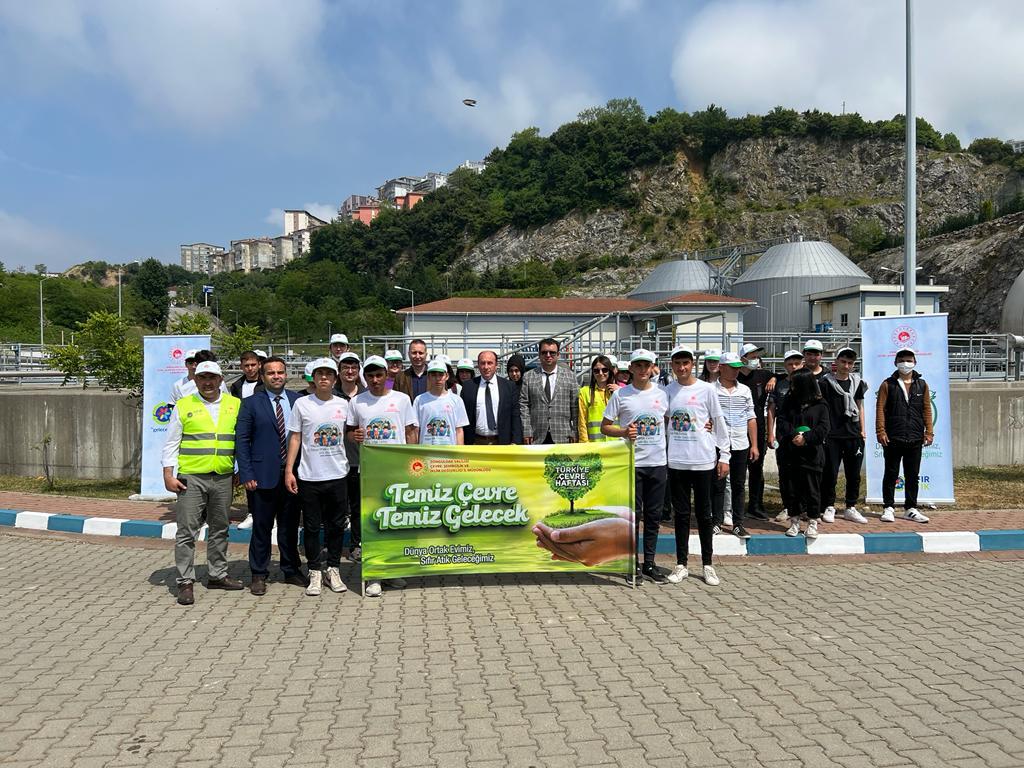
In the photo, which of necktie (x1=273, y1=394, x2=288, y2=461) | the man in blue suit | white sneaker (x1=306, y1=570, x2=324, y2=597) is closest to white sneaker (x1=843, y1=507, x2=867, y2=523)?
white sneaker (x1=306, y1=570, x2=324, y2=597)

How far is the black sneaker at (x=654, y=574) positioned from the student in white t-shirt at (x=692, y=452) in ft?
0.21

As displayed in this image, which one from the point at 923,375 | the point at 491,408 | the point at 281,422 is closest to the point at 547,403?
the point at 491,408

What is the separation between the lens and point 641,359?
20.9 ft

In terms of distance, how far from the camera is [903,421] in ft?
27.3

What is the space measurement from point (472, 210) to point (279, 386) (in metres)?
111

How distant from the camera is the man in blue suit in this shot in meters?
6.19

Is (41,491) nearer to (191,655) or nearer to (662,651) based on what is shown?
(191,655)

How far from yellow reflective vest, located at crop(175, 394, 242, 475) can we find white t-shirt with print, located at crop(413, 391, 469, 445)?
5.56 feet

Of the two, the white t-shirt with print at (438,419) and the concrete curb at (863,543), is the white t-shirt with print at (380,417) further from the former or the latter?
the concrete curb at (863,543)

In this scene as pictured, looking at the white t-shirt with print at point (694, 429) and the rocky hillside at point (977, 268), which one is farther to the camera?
the rocky hillside at point (977, 268)

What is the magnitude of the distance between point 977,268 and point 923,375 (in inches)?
2149

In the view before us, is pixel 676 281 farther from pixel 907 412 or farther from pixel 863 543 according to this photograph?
pixel 863 543

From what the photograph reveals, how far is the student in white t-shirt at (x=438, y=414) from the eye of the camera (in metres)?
6.73

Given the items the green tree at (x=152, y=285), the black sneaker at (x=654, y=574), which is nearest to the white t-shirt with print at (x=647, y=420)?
the black sneaker at (x=654, y=574)
